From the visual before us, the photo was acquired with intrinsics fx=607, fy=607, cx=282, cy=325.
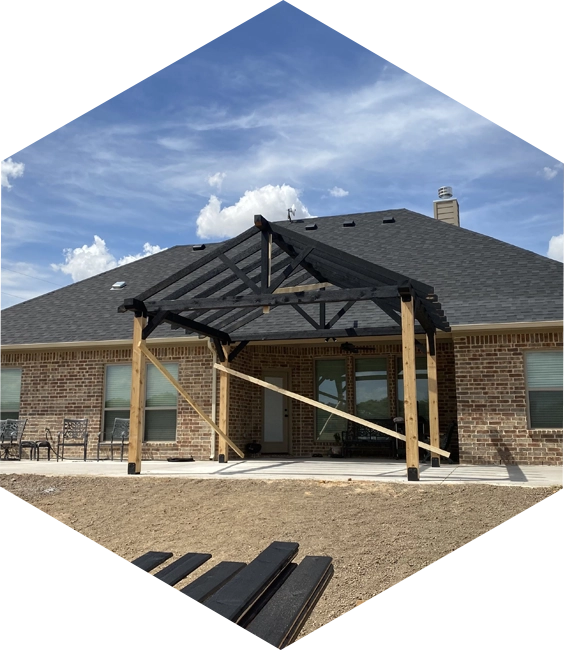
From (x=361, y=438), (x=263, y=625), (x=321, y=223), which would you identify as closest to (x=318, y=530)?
(x=263, y=625)

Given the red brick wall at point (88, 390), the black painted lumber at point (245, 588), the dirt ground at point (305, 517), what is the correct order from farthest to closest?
the red brick wall at point (88, 390), the dirt ground at point (305, 517), the black painted lumber at point (245, 588)

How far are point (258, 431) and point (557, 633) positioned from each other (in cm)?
1393

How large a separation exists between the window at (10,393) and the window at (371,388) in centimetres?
829

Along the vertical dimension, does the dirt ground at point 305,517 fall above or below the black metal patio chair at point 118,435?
below

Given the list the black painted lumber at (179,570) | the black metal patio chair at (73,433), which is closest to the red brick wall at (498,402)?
the black metal patio chair at (73,433)

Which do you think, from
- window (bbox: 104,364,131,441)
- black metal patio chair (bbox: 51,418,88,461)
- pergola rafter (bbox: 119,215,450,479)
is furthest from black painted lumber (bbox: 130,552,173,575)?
window (bbox: 104,364,131,441)

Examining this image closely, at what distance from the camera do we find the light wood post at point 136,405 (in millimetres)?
9812

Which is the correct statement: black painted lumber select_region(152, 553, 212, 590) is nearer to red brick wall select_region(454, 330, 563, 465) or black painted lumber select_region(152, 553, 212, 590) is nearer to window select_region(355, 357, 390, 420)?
red brick wall select_region(454, 330, 563, 465)

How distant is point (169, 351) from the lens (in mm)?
13977

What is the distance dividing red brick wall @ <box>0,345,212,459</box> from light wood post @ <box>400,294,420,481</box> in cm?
584

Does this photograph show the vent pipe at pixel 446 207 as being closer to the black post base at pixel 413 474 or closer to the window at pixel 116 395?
the window at pixel 116 395

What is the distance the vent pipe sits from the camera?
17.5 meters

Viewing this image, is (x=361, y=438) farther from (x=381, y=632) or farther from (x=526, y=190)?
(x=381, y=632)

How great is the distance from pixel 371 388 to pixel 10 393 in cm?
885
